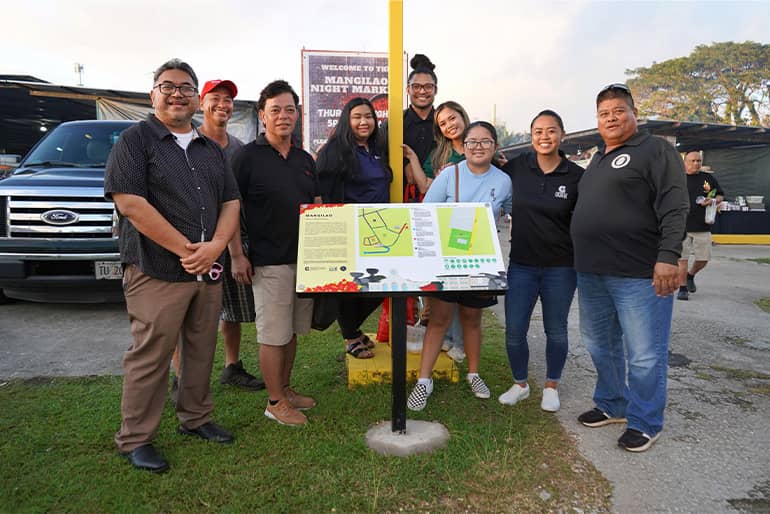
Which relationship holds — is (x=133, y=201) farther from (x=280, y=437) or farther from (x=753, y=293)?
(x=753, y=293)

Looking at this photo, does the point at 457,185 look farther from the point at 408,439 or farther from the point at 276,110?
the point at 408,439

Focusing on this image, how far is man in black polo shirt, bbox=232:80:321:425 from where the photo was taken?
3.09 meters

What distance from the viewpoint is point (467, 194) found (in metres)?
3.34

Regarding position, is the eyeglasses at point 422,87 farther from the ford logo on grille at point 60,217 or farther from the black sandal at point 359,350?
the ford logo on grille at point 60,217

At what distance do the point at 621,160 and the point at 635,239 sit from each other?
46 cm

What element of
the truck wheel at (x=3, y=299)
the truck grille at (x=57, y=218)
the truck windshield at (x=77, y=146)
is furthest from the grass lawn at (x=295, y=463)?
the truck windshield at (x=77, y=146)

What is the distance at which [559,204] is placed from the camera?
3203mm

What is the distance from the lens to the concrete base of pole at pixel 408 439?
2854 mm

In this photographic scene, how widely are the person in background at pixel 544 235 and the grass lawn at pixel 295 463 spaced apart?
644 millimetres

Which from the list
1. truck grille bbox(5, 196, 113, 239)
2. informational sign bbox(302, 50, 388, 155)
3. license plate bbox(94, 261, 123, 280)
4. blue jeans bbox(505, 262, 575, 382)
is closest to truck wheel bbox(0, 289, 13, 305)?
truck grille bbox(5, 196, 113, 239)

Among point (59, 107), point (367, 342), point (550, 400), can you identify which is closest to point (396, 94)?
point (367, 342)

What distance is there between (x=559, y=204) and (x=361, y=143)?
1.41 metres

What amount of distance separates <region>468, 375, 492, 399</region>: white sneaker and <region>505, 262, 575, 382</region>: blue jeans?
26 centimetres

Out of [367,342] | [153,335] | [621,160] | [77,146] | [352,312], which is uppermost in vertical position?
[77,146]
